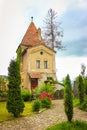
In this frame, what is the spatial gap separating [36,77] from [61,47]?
8908 mm

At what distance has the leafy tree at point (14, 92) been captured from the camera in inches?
808

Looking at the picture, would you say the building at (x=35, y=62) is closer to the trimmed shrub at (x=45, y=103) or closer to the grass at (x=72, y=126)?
the trimmed shrub at (x=45, y=103)

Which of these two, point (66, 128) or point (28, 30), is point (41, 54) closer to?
point (28, 30)

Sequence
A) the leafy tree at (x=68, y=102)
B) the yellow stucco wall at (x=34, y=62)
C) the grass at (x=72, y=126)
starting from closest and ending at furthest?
the grass at (x=72, y=126), the leafy tree at (x=68, y=102), the yellow stucco wall at (x=34, y=62)

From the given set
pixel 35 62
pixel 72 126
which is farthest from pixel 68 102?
pixel 35 62

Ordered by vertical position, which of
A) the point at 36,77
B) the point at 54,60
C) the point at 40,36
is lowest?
the point at 36,77

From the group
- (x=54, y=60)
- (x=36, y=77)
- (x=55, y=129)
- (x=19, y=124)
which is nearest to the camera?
(x=55, y=129)

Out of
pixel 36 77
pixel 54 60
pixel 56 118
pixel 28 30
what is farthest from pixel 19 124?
pixel 28 30

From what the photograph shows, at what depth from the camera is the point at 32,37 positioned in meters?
49.9

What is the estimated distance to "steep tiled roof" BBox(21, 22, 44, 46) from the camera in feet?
160

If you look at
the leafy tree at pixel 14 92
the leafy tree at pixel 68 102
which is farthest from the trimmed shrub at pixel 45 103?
the leafy tree at pixel 68 102

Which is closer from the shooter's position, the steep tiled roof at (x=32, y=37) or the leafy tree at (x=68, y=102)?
the leafy tree at (x=68, y=102)

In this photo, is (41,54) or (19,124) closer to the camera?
(19,124)

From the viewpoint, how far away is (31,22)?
2111 inches
